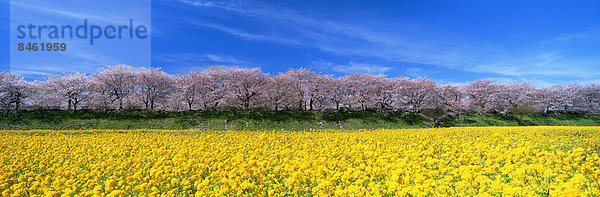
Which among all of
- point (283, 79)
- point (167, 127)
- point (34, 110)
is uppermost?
point (283, 79)

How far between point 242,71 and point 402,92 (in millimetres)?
25253

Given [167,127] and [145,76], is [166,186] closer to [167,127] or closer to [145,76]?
[167,127]

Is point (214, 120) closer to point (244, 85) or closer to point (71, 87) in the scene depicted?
point (244, 85)

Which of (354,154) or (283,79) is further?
(283,79)

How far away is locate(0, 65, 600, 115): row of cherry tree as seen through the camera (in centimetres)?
4078

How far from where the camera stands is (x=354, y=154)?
23.9 ft

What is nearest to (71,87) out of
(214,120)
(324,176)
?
(214,120)

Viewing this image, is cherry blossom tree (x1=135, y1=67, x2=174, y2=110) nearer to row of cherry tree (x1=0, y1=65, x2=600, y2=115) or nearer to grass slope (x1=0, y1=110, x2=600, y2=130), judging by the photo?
row of cherry tree (x1=0, y1=65, x2=600, y2=115)

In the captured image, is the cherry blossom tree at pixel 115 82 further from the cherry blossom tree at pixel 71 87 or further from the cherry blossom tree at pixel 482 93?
the cherry blossom tree at pixel 482 93

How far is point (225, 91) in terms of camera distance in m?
42.2

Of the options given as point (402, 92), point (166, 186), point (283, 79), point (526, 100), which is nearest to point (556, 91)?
point (526, 100)

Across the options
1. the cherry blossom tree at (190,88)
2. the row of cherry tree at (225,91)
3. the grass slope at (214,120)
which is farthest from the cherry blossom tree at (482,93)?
the cherry blossom tree at (190,88)

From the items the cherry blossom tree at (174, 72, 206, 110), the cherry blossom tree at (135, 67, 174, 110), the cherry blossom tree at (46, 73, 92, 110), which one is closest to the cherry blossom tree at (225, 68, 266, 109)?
the cherry blossom tree at (174, 72, 206, 110)

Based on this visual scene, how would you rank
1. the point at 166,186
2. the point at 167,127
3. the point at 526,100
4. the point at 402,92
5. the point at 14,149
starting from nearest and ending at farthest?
the point at 166,186, the point at 14,149, the point at 167,127, the point at 402,92, the point at 526,100
